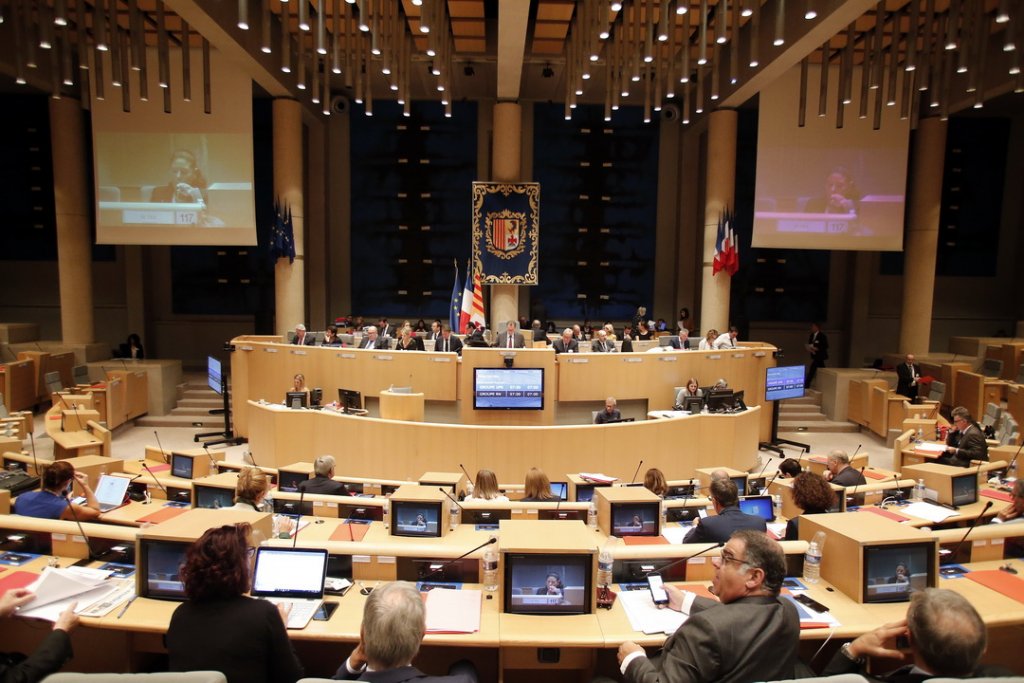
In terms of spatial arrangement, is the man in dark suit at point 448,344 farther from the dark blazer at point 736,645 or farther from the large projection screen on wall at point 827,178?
the dark blazer at point 736,645

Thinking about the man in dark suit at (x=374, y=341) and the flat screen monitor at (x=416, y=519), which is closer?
the flat screen monitor at (x=416, y=519)

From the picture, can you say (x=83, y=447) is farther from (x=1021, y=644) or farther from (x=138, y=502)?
(x=1021, y=644)

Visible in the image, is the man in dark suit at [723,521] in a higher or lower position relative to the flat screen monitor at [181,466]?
higher

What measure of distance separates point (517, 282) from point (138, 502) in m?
11.2

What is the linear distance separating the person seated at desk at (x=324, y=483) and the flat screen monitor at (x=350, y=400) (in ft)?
12.3

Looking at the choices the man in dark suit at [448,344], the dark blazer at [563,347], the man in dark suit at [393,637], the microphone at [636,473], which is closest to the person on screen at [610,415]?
the microphone at [636,473]

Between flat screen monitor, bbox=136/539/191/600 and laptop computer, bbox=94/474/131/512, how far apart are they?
254cm

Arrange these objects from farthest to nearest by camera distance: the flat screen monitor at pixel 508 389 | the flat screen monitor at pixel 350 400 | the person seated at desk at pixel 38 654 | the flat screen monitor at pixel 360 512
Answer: the flat screen monitor at pixel 350 400, the flat screen monitor at pixel 508 389, the flat screen monitor at pixel 360 512, the person seated at desk at pixel 38 654

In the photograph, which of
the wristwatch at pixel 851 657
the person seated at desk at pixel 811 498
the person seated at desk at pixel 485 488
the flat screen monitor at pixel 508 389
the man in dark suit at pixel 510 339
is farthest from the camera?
the man in dark suit at pixel 510 339

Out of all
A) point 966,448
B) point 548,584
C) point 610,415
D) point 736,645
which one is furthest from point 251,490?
point 966,448

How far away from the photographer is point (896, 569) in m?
3.60

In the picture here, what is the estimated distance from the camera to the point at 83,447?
830 centimetres

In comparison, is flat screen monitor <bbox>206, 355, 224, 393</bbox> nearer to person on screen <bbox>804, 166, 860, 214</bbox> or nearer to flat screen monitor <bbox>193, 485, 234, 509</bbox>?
flat screen monitor <bbox>193, 485, 234, 509</bbox>

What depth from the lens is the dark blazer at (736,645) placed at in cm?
248
